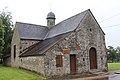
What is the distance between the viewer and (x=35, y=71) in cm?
2391

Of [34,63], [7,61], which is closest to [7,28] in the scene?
[7,61]

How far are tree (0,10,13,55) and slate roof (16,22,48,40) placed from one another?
30.8ft

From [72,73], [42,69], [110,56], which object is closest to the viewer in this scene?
[42,69]

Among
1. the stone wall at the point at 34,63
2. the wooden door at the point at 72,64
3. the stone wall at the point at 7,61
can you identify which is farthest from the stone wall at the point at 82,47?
the stone wall at the point at 7,61

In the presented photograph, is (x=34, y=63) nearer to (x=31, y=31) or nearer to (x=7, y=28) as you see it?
(x=31, y=31)

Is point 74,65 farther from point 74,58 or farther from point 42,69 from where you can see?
point 42,69

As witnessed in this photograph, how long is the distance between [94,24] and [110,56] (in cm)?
4402

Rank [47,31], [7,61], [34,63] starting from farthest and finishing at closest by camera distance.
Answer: [7,61], [47,31], [34,63]

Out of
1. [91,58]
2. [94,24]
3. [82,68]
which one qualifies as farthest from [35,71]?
[94,24]

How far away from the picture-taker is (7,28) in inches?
1658

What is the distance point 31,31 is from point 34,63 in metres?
10.5

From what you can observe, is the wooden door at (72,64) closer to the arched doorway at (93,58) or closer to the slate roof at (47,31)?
the arched doorway at (93,58)

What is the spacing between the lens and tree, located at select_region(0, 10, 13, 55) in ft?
134

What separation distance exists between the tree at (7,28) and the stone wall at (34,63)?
44.2ft
